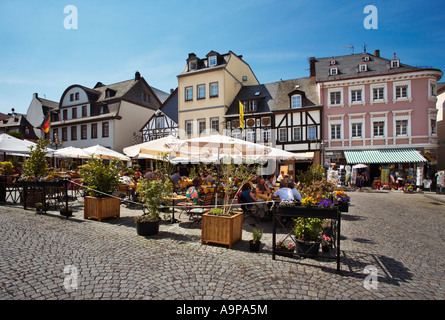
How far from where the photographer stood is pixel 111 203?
24.7 feet

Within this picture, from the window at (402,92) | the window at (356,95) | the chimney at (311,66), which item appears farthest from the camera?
the chimney at (311,66)

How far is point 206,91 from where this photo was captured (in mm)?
27219

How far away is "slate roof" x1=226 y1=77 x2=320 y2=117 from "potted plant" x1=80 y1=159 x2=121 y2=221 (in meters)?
19.5

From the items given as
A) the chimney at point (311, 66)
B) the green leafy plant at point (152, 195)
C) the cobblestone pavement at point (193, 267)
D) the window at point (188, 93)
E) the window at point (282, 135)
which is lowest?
the cobblestone pavement at point (193, 267)

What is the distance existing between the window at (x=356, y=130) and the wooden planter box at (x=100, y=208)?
842 inches

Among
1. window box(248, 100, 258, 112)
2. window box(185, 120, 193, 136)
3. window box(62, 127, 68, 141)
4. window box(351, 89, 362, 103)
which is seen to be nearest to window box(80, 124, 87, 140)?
window box(62, 127, 68, 141)

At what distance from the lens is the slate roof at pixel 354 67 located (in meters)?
21.8

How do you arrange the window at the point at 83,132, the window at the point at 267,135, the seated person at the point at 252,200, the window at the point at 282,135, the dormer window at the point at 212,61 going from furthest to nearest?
the window at the point at 83,132 → the dormer window at the point at 212,61 → the window at the point at 267,135 → the window at the point at 282,135 → the seated person at the point at 252,200

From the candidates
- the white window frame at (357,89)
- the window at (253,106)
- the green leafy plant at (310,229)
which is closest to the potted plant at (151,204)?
the green leafy plant at (310,229)

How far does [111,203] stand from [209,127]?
19936mm

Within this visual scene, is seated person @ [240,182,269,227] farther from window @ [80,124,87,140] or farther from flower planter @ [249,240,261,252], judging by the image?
window @ [80,124,87,140]

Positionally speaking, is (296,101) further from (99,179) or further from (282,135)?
(99,179)

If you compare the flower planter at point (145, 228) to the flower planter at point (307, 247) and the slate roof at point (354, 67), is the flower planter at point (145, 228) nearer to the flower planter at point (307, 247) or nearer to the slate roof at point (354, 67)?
the flower planter at point (307, 247)

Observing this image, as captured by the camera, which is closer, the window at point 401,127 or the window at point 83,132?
the window at point 401,127
